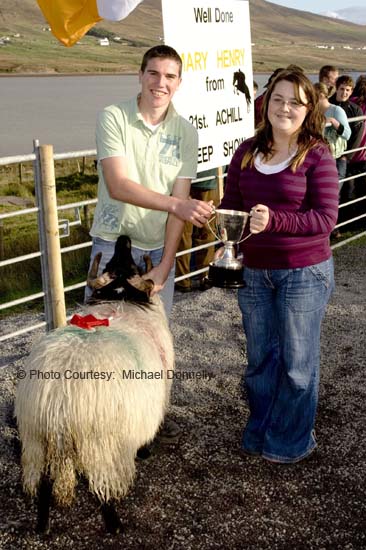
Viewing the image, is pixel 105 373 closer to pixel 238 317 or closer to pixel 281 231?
pixel 281 231

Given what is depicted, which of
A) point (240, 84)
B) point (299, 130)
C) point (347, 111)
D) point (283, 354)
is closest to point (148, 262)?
point (283, 354)

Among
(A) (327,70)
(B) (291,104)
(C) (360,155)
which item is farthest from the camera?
(C) (360,155)

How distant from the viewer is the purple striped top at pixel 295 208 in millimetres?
2898

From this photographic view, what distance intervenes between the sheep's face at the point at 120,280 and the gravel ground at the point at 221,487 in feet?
3.16

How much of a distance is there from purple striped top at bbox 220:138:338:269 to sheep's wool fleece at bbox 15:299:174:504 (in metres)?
0.76

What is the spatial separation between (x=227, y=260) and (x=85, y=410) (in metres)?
0.97

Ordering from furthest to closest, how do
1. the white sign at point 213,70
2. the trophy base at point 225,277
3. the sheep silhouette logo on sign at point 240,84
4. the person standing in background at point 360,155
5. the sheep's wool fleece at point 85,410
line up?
the person standing in background at point 360,155
the sheep silhouette logo on sign at point 240,84
the white sign at point 213,70
the trophy base at point 225,277
the sheep's wool fleece at point 85,410

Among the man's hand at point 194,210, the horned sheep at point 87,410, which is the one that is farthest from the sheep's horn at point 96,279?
the man's hand at point 194,210

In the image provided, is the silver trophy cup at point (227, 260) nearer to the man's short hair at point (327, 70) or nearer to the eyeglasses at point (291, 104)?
the eyeglasses at point (291, 104)

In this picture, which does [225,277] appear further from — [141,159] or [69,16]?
[69,16]

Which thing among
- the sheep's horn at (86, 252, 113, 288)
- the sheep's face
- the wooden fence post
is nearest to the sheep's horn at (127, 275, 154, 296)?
the sheep's face

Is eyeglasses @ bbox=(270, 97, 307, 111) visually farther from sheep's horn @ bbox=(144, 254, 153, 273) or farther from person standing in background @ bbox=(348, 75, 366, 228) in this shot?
person standing in background @ bbox=(348, 75, 366, 228)

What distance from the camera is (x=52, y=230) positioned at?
14.5ft

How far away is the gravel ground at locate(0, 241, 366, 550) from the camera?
113 inches
